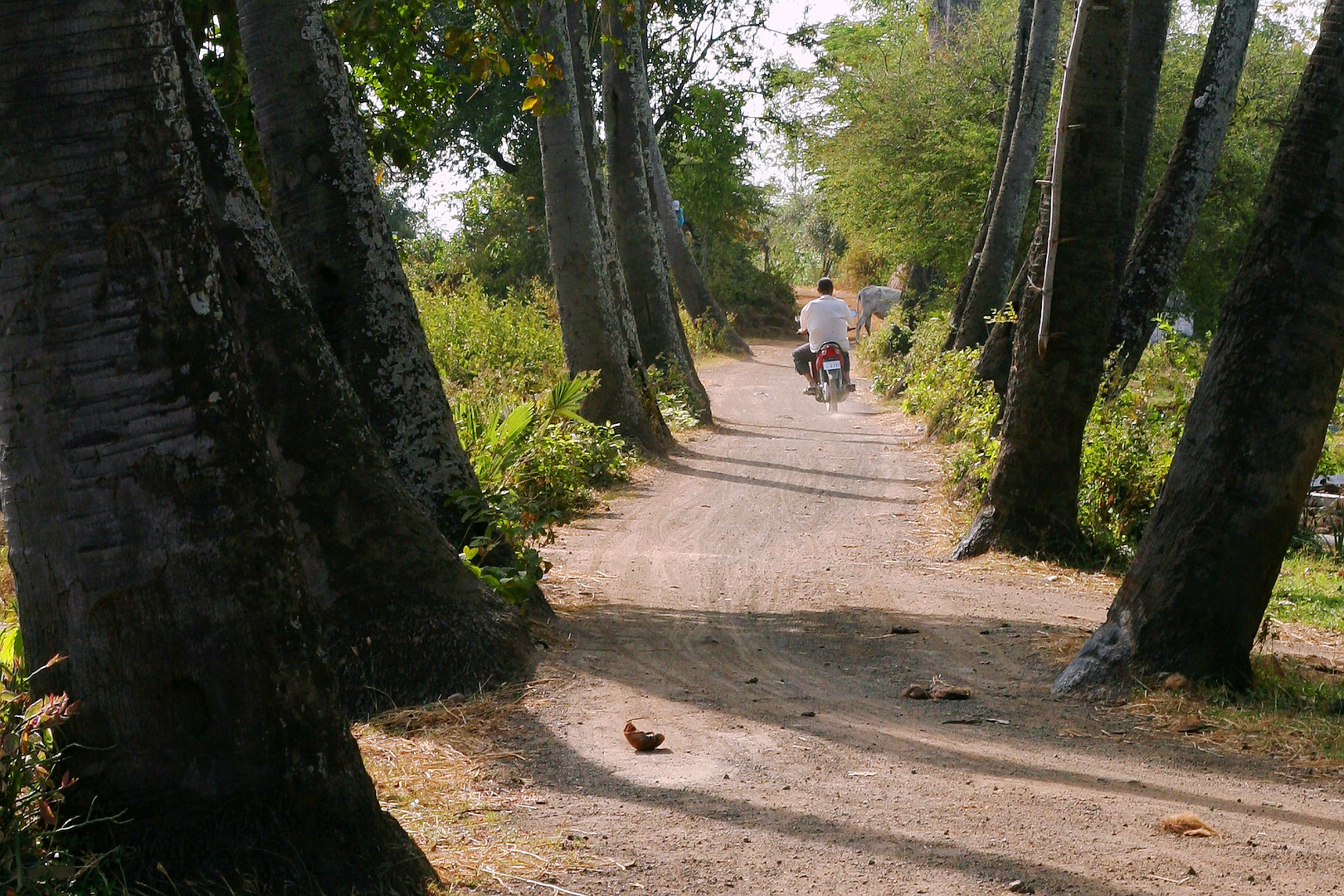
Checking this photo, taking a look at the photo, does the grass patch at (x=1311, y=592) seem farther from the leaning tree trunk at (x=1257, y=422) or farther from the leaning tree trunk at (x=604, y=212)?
the leaning tree trunk at (x=604, y=212)

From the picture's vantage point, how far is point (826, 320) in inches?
756

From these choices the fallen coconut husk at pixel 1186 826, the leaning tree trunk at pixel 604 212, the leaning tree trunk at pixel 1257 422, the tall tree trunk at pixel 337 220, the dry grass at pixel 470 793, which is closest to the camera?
the dry grass at pixel 470 793

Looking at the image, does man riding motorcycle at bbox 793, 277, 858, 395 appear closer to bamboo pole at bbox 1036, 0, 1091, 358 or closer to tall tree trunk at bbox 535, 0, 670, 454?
tall tree trunk at bbox 535, 0, 670, 454

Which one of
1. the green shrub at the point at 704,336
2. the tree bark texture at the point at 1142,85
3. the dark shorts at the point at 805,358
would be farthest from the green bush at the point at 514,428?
the green shrub at the point at 704,336

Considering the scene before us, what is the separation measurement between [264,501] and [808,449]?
50.6 ft

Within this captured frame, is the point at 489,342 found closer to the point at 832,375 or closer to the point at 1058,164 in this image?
the point at 832,375

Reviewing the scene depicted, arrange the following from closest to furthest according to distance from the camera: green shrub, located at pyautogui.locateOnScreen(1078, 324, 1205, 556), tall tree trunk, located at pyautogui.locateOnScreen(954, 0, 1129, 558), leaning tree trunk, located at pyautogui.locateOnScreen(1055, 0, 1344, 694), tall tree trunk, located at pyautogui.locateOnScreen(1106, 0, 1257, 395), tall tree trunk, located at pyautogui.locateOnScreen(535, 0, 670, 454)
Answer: leaning tree trunk, located at pyautogui.locateOnScreen(1055, 0, 1344, 694), tall tree trunk, located at pyautogui.locateOnScreen(954, 0, 1129, 558), green shrub, located at pyautogui.locateOnScreen(1078, 324, 1205, 556), tall tree trunk, located at pyautogui.locateOnScreen(1106, 0, 1257, 395), tall tree trunk, located at pyautogui.locateOnScreen(535, 0, 670, 454)

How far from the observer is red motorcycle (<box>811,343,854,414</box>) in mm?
19406

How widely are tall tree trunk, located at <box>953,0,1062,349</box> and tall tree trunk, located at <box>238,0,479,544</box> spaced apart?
11266 mm

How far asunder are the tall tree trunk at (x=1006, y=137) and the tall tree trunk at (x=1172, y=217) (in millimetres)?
6168

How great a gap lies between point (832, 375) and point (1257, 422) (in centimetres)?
1352

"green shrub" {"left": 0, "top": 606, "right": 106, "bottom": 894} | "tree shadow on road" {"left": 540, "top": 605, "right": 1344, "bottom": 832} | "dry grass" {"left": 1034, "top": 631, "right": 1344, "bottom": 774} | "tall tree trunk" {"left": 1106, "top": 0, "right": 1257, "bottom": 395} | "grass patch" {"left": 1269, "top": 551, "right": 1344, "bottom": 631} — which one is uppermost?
"tall tree trunk" {"left": 1106, "top": 0, "right": 1257, "bottom": 395}

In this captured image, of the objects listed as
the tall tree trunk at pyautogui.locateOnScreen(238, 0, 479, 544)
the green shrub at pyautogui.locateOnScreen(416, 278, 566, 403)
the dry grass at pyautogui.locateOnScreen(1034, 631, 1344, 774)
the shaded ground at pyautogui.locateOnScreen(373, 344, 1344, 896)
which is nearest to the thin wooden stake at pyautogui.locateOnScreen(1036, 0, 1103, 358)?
the shaded ground at pyautogui.locateOnScreen(373, 344, 1344, 896)

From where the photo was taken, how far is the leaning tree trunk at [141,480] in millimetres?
3270
